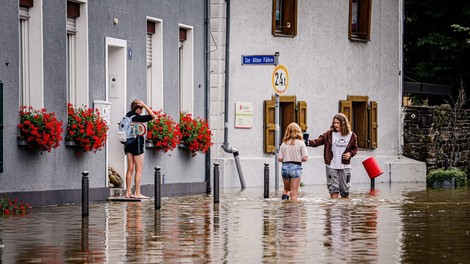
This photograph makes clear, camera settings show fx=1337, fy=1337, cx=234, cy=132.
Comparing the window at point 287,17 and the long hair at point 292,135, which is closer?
the long hair at point 292,135

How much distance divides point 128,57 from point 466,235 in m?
12.7

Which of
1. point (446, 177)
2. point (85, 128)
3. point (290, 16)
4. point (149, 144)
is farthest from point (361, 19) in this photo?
point (85, 128)

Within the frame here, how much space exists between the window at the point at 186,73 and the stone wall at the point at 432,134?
13.3 metres

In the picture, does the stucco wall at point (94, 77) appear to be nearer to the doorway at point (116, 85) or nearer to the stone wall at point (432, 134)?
the doorway at point (116, 85)

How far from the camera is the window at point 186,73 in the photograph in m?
31.7

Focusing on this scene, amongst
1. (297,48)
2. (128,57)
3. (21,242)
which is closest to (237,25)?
(297,48)

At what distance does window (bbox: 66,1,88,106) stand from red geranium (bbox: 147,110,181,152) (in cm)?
310

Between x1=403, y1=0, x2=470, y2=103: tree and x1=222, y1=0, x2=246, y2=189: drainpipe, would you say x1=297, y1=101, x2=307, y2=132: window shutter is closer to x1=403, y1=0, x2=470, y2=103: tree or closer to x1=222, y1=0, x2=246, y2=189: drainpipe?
x1=222, y1=0, x2=246, y2=189: drainpipe

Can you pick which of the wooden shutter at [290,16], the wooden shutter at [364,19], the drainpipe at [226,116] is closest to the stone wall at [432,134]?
the wooden shutter at [364,19]

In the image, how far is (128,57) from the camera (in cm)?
2788

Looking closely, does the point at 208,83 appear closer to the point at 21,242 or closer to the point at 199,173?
the point at 199,173

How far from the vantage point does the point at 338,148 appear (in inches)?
1039

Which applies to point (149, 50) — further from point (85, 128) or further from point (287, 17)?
point (287, 17)

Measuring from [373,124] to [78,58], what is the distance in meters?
17.7
